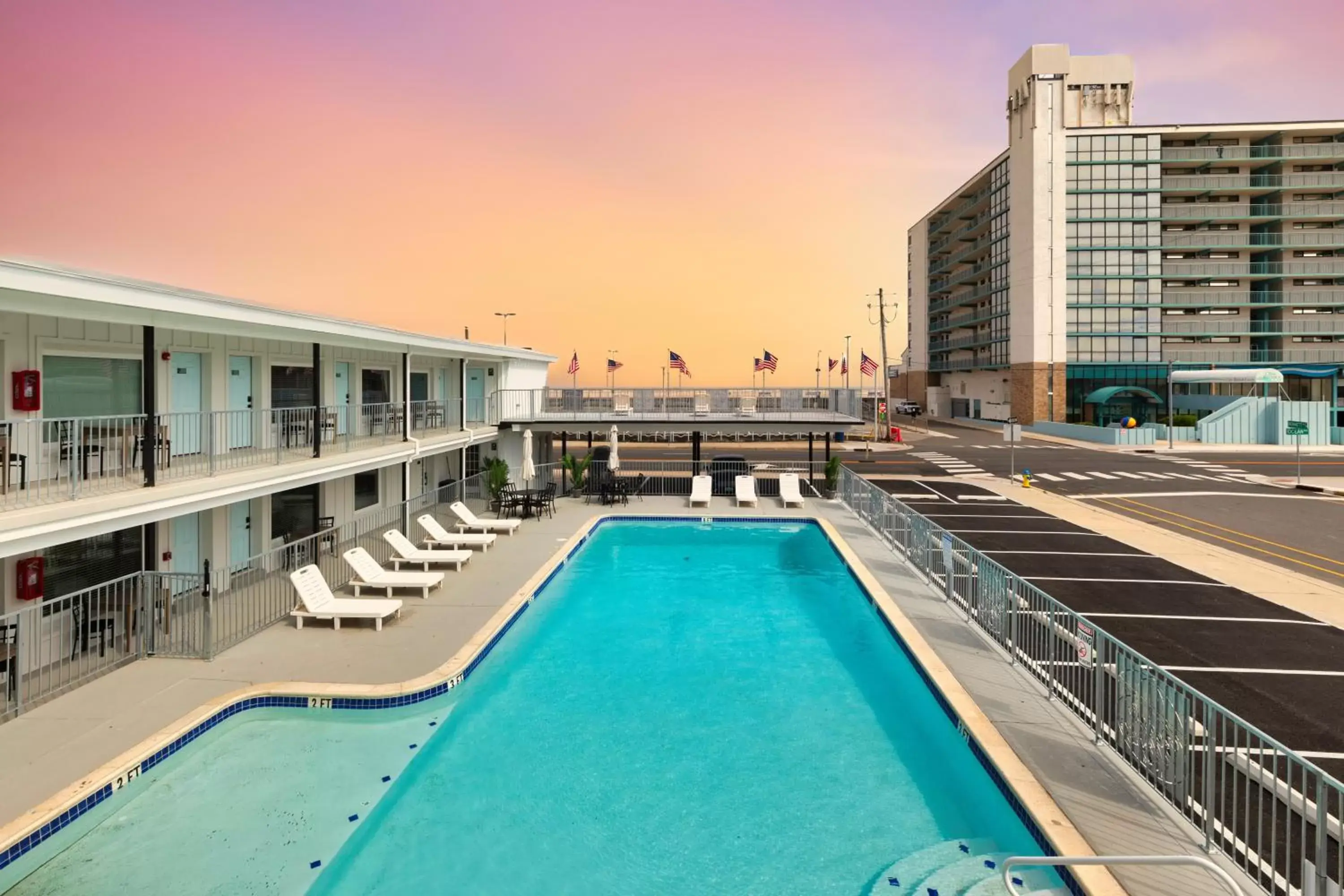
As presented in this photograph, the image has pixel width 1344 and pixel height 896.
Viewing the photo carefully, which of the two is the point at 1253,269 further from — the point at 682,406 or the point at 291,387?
the point at 291,387

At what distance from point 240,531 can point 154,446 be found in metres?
4.60

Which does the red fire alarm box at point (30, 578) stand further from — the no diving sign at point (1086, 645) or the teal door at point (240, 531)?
the no diving sign at point (1086, 645)

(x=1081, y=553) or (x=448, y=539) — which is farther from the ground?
(x=448, y=539)

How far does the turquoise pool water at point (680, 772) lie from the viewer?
6.89 metres

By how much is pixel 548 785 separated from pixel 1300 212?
263ft

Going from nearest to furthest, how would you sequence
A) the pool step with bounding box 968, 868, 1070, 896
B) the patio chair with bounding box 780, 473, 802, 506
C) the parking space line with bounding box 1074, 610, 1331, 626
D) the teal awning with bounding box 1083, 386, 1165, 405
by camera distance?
the pool step with bounding box 968, 868, 1070, 896
the parking space line with bounding box 1074, 610, 1331, 626
the patio chair with bounding box 780, 473, 802, 506
the teal awning with bounding box 1083, 386, 1165, 405

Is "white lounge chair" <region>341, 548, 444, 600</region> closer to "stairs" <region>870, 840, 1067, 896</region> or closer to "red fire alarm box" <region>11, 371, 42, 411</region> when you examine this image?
"red fire alarm box" <region>11, 371, 42, 411</region>

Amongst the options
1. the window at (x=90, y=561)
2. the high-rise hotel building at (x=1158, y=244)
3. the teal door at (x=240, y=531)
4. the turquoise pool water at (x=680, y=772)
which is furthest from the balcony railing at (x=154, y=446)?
the high-rise hotel building at (x=1158, y=244)

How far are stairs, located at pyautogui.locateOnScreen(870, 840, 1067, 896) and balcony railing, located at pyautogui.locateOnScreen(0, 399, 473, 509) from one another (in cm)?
A: 1039

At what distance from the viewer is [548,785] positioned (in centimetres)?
821

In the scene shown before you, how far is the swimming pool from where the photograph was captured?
6.79 meters

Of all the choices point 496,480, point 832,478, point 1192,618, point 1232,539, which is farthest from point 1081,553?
point 496,480

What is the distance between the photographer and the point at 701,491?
2417 cm

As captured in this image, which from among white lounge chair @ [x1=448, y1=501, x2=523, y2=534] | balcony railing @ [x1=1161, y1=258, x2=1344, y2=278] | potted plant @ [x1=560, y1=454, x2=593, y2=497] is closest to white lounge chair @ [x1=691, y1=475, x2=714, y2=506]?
potted plant @ [x1=560, y1=454, x2=593, y2=497]
